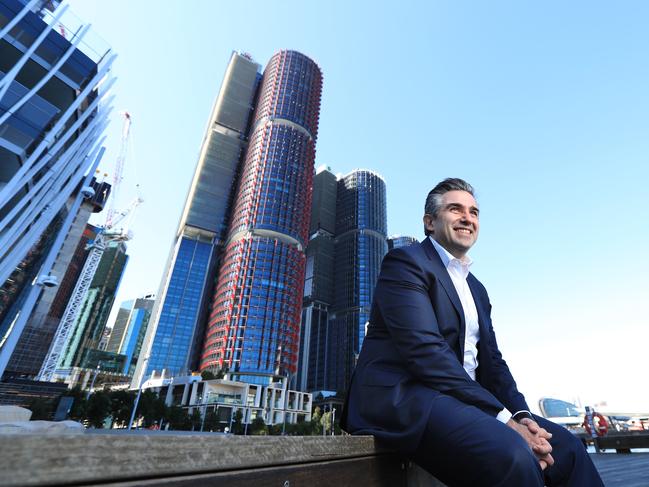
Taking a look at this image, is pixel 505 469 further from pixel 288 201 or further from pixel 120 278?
pixel 120 278

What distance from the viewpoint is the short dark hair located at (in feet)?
8.76

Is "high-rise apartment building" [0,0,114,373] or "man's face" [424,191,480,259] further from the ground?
"high-rise apartment building" [0,0,114,373]

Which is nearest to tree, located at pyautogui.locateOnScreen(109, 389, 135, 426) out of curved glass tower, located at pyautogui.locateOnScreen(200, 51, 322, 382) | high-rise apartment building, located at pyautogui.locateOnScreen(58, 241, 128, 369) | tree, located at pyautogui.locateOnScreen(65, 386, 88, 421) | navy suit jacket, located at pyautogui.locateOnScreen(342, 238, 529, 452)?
tree, located at pyautogui.locateOnScreen(65, 386, 88, 421)

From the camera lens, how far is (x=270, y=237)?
92.8 metres

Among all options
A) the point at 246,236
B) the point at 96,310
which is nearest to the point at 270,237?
the point at 246,236

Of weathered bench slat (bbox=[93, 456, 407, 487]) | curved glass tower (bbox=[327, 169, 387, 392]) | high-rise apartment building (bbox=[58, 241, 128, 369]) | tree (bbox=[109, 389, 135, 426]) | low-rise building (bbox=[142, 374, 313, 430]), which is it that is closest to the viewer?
weathered bench slat (bbox=[93, 456, 407, 487])

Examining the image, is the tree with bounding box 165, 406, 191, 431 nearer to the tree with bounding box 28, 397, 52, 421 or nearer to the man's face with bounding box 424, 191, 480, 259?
the tree with bounding box 28, 397, 52, 421

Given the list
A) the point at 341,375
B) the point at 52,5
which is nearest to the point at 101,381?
the point at 341,375

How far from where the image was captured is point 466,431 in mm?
1478

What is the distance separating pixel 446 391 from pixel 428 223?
1.43 m

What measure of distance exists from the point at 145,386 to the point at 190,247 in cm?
3927

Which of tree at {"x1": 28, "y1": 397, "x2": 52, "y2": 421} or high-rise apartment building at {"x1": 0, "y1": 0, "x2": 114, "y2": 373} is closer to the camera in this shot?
high-rise apartment building at {"x1": 0, "y1": 0, "x2": 114, "y2": 373}

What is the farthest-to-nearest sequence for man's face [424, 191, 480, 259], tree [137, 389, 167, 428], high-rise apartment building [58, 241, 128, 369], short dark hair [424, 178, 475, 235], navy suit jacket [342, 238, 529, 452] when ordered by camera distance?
high-rise apartment building [58, 241, 128, 369] < tree [137, 389, 167, 428] < short dark hair [424, 178, 475, 235] < man's face [424, 191, 480, 259] < navy suit jacket [342, 238, 529, 452]

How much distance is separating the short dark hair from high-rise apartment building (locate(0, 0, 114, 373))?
27.3 m
